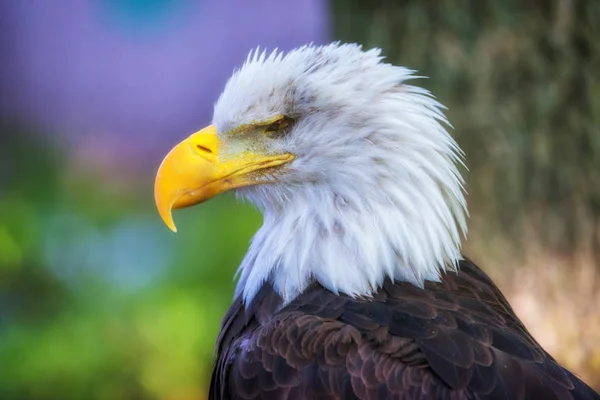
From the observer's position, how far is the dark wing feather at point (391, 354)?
1738mm

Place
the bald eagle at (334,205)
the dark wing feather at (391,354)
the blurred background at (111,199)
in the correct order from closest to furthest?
the dark wing feather at (391,354)
the bald eagle at (334,205)
the blurred background at (111,199)

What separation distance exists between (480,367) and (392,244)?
426mm

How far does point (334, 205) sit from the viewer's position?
2092 millimetres

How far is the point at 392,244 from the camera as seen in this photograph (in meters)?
2.06

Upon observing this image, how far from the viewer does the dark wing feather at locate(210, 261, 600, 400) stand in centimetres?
174

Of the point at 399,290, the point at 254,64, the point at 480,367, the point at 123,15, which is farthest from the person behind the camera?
the point at 123,15

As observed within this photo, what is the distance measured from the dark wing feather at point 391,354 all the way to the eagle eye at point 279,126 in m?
0.45

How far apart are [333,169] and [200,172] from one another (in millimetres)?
359

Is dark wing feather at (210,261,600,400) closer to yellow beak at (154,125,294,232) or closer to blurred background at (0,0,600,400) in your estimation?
yellow beak at (154,125,294,232)

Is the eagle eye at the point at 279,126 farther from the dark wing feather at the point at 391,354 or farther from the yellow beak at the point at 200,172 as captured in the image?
the dark wing feather at the point at 391,354

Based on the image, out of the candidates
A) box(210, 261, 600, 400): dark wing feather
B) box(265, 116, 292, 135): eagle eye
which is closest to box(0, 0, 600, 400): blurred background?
box(265, 116, 292, 135): eagle eye

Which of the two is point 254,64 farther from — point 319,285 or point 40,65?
point 40,65

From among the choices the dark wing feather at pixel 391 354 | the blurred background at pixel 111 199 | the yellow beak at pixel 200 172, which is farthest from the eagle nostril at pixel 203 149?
the blurred background at pixel 111 199

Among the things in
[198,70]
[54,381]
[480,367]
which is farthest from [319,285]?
[54,381]
